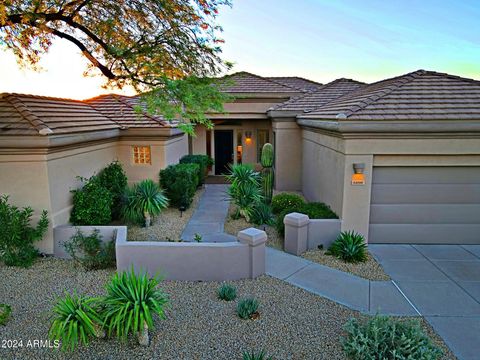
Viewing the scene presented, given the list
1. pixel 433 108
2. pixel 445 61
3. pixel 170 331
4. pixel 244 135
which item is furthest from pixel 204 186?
pixel 445 61

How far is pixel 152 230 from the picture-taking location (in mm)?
9359

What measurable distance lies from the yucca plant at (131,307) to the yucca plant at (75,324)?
0.15 m

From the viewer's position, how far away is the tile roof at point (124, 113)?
1156 centimetres

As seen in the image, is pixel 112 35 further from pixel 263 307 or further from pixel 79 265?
pixel 263 307

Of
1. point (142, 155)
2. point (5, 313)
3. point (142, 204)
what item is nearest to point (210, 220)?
point (142, 204)

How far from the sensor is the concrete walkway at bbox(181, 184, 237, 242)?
29.4ft

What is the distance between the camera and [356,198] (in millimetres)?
8102

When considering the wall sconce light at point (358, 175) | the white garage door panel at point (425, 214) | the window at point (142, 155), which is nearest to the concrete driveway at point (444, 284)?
the white garage door panel at point (425, 214)

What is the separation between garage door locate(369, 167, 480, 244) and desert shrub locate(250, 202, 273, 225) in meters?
2.90

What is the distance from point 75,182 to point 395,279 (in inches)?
313

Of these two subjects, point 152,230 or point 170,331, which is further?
point 152,230

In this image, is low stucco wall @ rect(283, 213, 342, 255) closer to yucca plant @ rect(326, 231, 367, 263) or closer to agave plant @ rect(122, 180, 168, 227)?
yucca plant @ rect(326, 231, 367, 263)

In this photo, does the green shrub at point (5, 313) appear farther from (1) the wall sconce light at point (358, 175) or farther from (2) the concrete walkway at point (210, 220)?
(1) the wall sconce light at point (358, 175)

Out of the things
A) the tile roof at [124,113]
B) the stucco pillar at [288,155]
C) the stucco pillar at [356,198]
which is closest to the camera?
the stucco pillar at [356,198]
